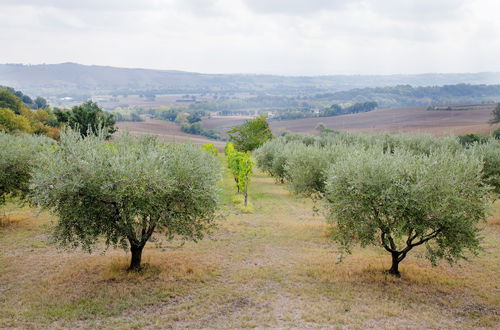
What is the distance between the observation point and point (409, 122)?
136 meters

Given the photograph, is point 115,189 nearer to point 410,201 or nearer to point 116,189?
point 116,189

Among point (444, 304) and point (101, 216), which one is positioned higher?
point (101, 216)

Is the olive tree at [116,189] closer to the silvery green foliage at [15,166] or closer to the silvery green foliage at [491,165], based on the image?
the silvery green foliage at [15,166]

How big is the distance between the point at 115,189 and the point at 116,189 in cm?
11

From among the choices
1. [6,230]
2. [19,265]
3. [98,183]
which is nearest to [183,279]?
[98,183]

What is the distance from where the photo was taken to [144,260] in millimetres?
20531

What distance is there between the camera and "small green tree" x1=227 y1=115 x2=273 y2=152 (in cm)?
8681

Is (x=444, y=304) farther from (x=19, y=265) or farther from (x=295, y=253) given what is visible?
(x=19, y=265)

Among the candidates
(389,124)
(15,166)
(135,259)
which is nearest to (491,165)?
(135,259)

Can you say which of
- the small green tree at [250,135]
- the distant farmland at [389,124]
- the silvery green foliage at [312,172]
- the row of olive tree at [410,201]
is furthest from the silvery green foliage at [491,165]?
the distant farmland at [389,124]

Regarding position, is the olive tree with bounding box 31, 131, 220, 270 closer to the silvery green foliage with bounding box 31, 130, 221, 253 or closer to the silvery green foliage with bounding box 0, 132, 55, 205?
the silvery green foliage with bounding box 31, 130, 221, 253

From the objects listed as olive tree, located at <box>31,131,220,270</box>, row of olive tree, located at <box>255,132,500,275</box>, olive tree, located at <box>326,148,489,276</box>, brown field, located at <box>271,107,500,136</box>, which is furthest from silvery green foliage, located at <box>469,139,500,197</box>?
brown field, located at <box>271,107,500,136</box>

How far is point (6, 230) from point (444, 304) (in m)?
29.0

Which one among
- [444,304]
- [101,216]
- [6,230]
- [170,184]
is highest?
[170,184]
